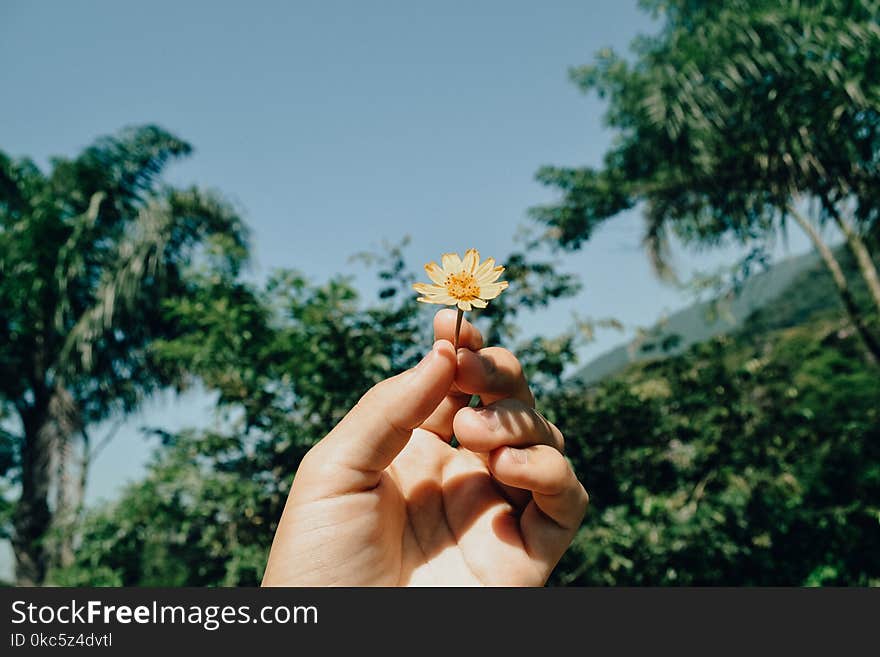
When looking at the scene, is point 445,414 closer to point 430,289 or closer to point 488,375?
point 488,375

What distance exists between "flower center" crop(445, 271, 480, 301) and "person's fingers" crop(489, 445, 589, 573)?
0.29m

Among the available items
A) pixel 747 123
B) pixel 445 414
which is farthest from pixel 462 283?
pixel 747 123

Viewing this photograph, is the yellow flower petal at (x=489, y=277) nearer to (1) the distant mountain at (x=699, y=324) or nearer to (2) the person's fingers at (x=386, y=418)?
(2) the person's fingers at (x=386, y=418)

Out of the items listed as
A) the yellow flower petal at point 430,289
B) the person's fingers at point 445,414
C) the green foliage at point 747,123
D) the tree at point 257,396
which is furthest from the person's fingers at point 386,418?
the green foliage at point 747,123

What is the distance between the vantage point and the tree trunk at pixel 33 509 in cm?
575

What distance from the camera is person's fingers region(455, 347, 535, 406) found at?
1.01m

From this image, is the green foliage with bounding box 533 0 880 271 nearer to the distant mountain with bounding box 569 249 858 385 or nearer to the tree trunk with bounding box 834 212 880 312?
the tree trunk with bounding box 834 212 880 312

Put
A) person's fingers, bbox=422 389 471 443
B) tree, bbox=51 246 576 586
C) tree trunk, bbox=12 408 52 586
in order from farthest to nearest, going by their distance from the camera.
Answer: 1. tree trunk, bbox=12 408 52 586
2. tree, bbox=51 246 576 586
3. person's fingers, bbox=422 389 471 443

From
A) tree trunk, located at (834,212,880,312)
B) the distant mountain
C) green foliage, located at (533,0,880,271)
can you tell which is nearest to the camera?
the distant mountain

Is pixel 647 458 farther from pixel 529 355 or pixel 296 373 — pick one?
pixel 296 373

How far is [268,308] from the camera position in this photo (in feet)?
10.9

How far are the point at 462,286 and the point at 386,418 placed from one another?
0.28 metres

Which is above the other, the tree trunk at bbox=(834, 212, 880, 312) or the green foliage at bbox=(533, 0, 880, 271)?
the green foliage at bbox=(533, 0, 880, 271)

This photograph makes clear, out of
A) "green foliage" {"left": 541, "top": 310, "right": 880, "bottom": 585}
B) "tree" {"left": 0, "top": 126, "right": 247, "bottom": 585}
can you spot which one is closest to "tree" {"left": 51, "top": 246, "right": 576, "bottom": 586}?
"green foliage" {"left": 541, "top": 310, "right": 880, "bottom": 585}
